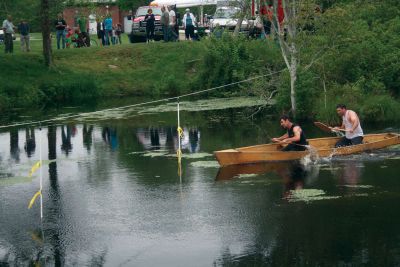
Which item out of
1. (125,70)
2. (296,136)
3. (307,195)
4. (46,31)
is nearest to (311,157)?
(296,136)

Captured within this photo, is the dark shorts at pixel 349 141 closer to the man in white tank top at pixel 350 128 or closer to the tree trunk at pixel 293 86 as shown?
the man in white tank top at pixel 350 128

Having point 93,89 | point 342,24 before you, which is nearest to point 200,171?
point 342,24

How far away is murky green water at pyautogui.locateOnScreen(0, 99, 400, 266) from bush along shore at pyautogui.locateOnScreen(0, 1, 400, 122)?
178 inches

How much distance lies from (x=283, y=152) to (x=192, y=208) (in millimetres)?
5511

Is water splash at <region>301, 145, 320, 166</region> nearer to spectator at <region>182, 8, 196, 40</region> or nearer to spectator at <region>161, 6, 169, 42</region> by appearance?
spectator at <region>161, 6, 169, 42</region>

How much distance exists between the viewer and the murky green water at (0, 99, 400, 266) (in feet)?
50.5

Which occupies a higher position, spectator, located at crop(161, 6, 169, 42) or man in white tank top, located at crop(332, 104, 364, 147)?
spectator, located at crop(161, 6, 169, 42)

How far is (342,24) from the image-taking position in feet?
105

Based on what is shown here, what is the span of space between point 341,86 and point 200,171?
40.7ft

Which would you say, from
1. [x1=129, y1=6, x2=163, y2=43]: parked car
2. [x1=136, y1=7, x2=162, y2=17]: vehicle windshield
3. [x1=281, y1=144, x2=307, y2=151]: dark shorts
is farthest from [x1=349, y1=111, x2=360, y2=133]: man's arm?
[x1=136, y1=7, x2=162, y2=17]: vehicle windshield

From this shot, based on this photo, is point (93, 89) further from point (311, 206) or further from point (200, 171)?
point (311, 206)

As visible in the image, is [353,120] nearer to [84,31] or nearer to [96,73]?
[96,73]

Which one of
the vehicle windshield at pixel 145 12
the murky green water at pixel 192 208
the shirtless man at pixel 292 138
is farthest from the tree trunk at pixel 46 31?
the shirtless man at pixel 292 138

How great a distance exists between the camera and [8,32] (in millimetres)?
45469
